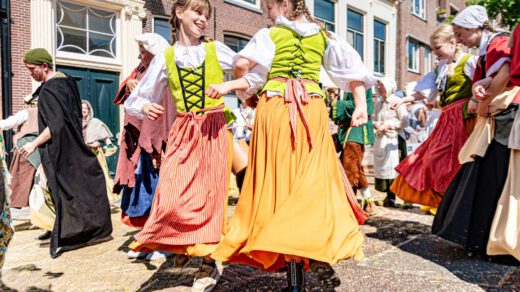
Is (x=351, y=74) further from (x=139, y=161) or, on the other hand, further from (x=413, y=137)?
(x=413, y=137)

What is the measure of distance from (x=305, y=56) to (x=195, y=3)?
34.3 inches

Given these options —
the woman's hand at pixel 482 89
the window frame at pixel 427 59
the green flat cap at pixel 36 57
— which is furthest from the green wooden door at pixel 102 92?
the window frame at pixel 427 59

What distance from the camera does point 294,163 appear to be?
250 centimetres

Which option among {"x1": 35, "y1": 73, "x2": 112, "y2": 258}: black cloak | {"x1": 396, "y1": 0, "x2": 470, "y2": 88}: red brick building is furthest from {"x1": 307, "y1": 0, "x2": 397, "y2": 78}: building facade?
{"x1": 35, "y1": 73, "x2": 112, "y2": 258}: black cloak

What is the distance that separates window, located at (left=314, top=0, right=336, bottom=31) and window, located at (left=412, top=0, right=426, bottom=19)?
8.01m

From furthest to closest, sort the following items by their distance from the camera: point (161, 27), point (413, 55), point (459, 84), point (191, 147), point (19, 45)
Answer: point (413, 55) → point (161, 27) → point (19, 45) → point (459, 84) → point (191, 147)

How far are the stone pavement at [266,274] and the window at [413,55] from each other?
2207 cm

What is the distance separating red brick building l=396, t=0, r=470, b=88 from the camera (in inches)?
920

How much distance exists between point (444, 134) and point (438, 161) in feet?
0.83

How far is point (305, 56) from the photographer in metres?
2.66

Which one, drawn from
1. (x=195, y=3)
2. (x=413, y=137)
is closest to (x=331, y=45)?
(x=195, y=3)

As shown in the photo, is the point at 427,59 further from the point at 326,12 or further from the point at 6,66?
the point at 6,66

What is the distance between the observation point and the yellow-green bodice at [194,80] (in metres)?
2.89

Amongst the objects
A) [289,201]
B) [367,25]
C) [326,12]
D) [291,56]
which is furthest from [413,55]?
[289,201]
